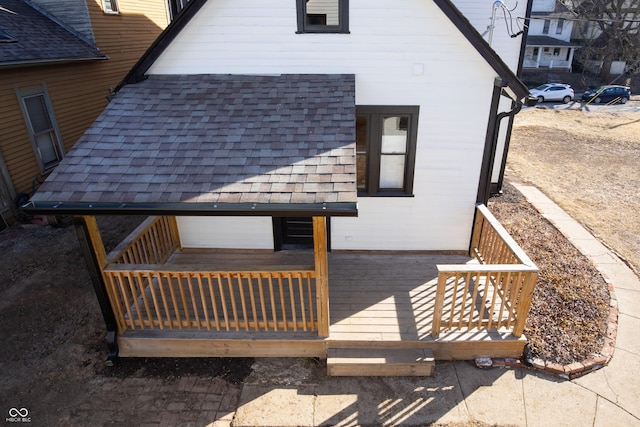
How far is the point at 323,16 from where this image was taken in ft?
20.1

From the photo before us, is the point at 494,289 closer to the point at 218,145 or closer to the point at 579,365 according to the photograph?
the point at 579,365

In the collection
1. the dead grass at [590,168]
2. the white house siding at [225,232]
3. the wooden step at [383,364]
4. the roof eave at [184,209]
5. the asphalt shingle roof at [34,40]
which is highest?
the asphalt shingle roof at [34,40]

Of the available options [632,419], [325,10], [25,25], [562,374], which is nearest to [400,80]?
[325,10]

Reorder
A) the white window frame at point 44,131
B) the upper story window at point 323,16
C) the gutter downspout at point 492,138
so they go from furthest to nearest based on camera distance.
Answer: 1. the white window frame at point 44,131
2. the gutter downspout at point 492,138
3. the upper story window at point 323,16

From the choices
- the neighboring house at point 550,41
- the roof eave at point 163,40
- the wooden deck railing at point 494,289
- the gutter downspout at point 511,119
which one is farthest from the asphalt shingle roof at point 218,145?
the neighboring house at point 550,41

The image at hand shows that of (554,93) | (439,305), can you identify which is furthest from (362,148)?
(554,93)

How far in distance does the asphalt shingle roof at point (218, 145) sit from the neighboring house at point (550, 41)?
42236 mm

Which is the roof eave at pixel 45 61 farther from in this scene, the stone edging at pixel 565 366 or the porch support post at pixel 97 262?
the stone edging at pixel 565 366

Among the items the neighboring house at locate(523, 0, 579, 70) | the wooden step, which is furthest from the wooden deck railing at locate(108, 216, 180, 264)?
the neighboring house at locate(523, 0, 579, 70)

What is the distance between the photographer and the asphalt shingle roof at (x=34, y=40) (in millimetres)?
9906

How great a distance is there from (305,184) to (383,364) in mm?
2654

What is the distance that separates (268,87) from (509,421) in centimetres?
575

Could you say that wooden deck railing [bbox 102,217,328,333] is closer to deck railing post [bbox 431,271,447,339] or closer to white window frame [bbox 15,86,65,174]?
deck railing post [bbox 431,271,447,339]

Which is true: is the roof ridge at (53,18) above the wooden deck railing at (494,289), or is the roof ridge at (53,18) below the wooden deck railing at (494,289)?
above
